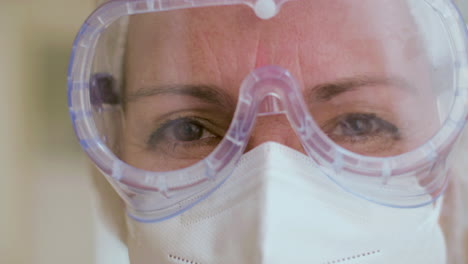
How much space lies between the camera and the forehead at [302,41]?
0.86 meters

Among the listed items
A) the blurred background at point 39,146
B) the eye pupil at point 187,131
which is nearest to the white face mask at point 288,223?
the eye pupil at point 187,131

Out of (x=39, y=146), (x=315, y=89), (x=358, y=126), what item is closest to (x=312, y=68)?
(x=315, y=89)

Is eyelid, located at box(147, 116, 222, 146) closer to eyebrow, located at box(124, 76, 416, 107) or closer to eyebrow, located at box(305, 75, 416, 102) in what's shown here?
eyebrow, located at box(124, 76, 416, 107)

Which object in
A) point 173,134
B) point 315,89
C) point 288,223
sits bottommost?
point 288,223

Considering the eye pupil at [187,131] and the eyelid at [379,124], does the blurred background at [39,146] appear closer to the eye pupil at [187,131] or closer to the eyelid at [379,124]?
the eye pupil at [187,131]

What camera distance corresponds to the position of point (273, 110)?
0.86m

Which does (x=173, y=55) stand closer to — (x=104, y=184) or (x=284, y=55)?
(x=284, y=55)

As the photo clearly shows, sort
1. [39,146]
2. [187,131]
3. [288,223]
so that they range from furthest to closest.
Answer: [39,146]
[187,131]
[288,223]

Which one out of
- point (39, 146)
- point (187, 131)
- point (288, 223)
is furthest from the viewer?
point (39, 146)

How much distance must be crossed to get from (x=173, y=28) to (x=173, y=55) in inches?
1.9

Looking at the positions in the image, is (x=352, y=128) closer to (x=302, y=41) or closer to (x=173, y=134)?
(x=302, y=41)

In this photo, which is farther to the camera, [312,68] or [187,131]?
[187,131]

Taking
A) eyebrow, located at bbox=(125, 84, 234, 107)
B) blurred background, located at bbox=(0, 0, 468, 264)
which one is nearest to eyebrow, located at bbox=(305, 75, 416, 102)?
eyebrow, located at bbox=(125, 84, 234, 107)

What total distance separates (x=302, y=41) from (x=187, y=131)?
0.87 feet
